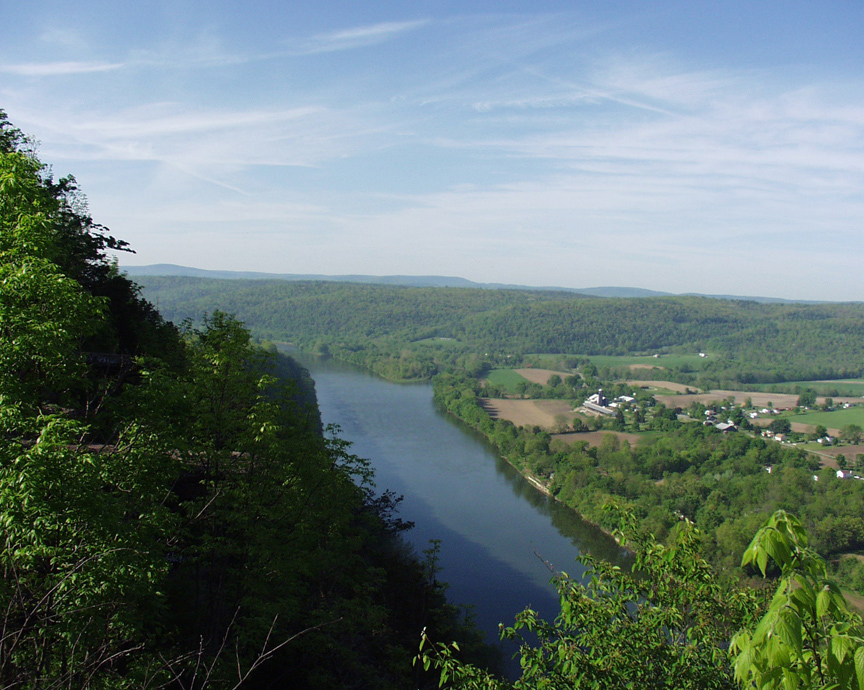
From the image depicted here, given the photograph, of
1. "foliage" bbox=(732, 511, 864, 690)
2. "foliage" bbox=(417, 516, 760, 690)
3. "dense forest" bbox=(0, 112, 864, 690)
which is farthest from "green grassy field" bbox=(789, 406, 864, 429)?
"foliage" bbox=(732, 511, 864, 690)

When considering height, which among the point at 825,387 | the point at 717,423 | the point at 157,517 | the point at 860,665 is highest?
the point at 860,665

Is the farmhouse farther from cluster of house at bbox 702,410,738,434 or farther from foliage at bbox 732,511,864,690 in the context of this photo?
Result: foliage at bbox 732,511,864,690

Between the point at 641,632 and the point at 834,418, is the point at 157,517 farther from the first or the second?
the point at 834,418

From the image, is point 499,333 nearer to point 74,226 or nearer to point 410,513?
point 410,513

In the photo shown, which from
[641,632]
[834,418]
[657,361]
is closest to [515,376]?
[657,361]

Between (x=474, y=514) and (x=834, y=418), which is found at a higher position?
(x=834, y=418)

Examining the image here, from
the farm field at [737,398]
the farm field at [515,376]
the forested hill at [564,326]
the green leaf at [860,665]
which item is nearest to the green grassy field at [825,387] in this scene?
the farm field at [737,398]
